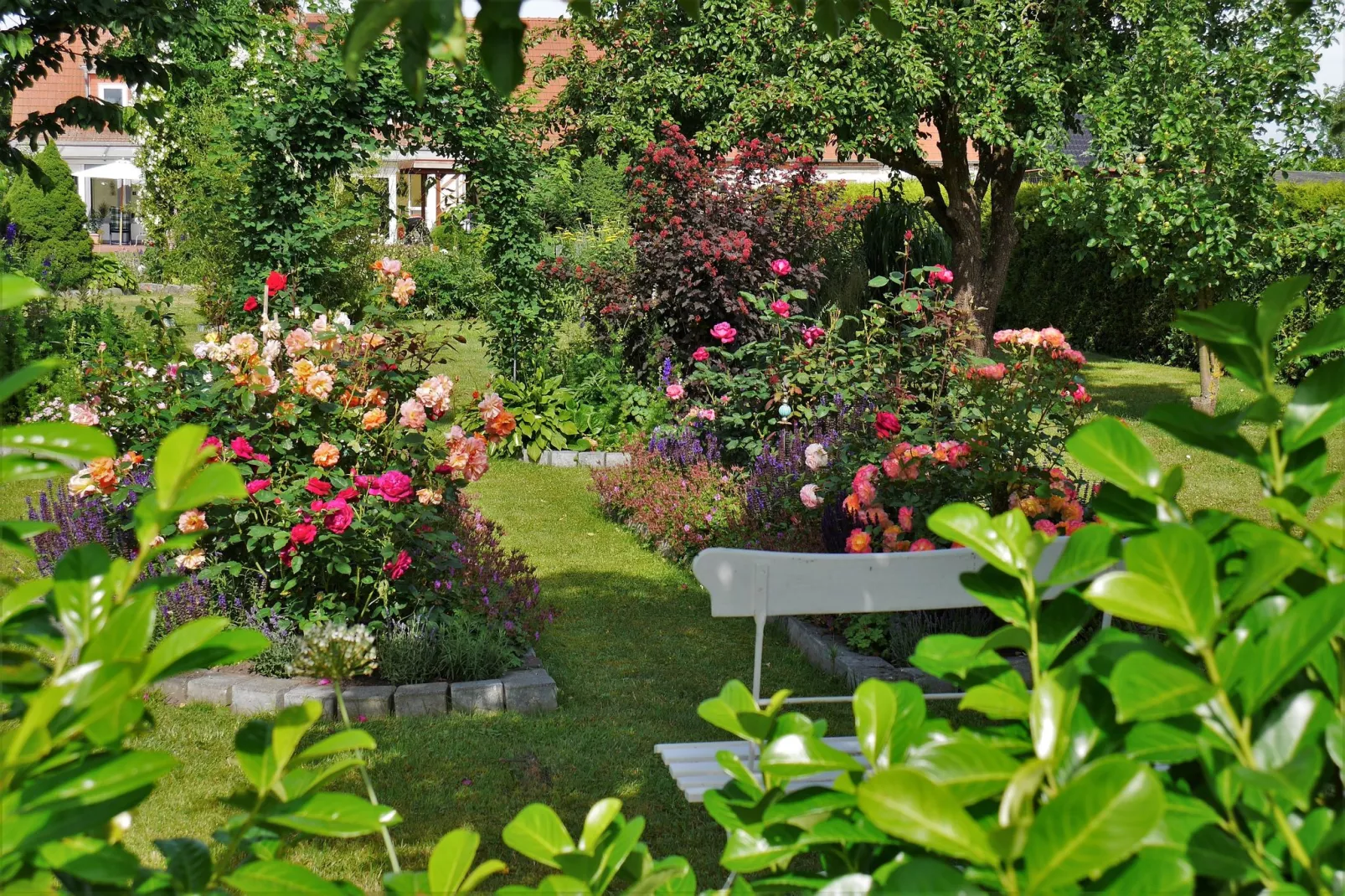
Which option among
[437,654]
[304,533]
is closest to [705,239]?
[437,654]

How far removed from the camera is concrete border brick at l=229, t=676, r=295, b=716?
4.19 m

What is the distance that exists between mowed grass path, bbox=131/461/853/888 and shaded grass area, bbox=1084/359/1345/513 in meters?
2.43

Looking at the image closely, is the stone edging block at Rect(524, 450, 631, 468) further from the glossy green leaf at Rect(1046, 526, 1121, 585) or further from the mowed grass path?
the glossy green leaf at Rect(1046, 526, 1121, 585)

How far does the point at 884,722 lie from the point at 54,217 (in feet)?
75.7

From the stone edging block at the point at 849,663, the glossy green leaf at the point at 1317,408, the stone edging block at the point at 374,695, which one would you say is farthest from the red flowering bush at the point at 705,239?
the glossy green leaf at the point at 1317,408

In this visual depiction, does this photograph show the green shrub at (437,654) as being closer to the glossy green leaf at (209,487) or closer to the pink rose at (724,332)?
the glossy green leaf at (209,487)

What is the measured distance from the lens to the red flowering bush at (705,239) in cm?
874

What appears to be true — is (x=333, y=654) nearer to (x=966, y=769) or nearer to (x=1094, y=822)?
(x=966, y=769)

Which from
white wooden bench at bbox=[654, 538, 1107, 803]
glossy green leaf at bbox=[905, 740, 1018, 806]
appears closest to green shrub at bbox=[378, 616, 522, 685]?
white wooden bench at bbox=[654, 538, 1107, 803]

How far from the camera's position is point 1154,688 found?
703mm

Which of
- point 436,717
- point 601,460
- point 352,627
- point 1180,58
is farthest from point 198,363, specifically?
point 1180,58

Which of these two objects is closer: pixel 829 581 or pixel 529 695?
pixel 829 581

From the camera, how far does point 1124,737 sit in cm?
77

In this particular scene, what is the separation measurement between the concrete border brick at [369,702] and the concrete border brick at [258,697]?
0.23 metres
